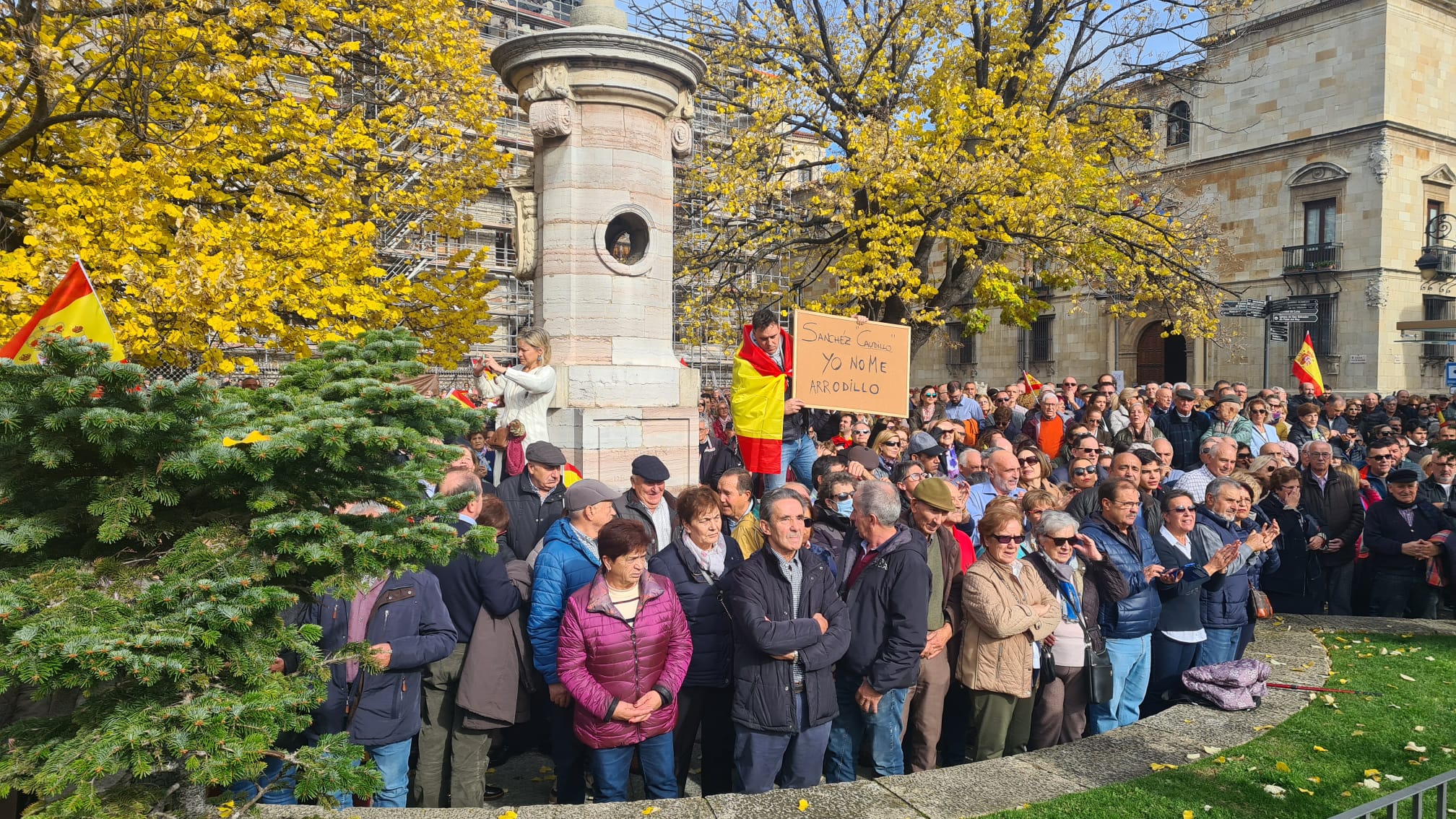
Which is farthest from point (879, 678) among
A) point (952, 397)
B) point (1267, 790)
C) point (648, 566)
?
point (952, 397)

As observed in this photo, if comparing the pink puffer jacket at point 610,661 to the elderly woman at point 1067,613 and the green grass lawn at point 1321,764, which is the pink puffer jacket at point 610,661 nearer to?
the green grass lawn at point 1321,764

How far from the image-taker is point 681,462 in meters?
9.78

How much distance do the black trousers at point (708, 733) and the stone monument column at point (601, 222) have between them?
419 cm

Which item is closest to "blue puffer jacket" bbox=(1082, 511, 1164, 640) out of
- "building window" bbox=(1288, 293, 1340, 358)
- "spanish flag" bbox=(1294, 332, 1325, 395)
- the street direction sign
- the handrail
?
the handrail

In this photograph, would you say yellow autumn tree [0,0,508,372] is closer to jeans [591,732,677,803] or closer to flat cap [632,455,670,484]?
flat cap [632,455,670,484]

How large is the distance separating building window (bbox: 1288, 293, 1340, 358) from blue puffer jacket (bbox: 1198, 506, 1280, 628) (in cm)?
2551

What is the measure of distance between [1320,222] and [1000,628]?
29395 mm

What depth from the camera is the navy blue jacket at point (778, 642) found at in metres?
4.28

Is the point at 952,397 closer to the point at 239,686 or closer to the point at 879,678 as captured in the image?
the point at 879,678

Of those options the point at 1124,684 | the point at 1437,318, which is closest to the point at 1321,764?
the point at 1124,684

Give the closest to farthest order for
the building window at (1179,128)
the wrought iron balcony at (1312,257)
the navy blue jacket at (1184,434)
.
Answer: the navy blue jacket at (1184,434), the wrought iron balcony at (1312,257), the building window at (1179,128)

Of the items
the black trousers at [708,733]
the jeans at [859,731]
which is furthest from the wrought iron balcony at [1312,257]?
the black trousers at [708,733]

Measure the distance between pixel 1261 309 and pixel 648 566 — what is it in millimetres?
21220

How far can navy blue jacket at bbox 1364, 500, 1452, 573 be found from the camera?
7.70 m
